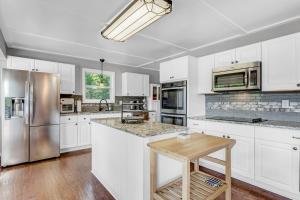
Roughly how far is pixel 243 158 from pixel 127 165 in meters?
Result: 1.81

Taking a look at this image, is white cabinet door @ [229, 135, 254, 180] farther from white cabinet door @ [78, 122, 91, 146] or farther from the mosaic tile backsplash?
white cabinet door @ [78, 122, 91, 146]

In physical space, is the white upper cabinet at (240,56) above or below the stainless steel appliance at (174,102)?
above

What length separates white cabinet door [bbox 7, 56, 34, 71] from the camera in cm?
331

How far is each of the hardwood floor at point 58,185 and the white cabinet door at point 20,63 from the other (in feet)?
6.59

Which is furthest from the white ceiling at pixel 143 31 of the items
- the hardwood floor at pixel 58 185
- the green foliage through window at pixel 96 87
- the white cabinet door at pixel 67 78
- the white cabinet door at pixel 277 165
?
the hardwood floor at pixel 58 185

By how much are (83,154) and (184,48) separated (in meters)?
3.35

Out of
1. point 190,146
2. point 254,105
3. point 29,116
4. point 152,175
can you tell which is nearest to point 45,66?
point 29,116

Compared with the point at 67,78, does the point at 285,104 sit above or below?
below

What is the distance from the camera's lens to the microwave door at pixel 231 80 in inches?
106

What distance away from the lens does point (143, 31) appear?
2.70 metres

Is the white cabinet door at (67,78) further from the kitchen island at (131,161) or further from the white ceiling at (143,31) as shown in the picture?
the kitchen island at (131,161)

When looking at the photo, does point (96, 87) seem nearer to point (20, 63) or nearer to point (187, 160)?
point (20, 63)

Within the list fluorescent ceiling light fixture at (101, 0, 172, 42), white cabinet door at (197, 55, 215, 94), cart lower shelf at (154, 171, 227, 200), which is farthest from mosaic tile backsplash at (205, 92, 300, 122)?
fluorescent ceiling light fixture at (101, 0, 172, 42)

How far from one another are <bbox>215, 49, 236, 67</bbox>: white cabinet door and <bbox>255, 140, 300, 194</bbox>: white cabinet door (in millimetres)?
1479
